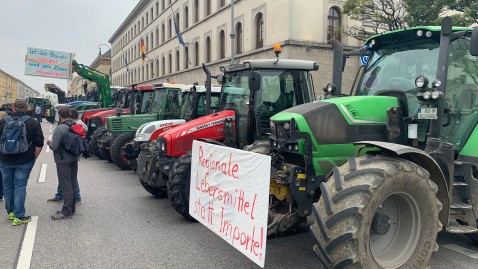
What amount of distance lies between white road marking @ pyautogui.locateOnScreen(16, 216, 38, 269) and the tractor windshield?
4.34 m

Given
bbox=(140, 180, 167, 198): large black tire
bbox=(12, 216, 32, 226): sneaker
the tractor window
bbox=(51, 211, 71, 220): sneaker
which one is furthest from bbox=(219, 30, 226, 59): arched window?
the tractor window

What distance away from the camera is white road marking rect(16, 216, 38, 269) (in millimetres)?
4559

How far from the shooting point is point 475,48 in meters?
3.80

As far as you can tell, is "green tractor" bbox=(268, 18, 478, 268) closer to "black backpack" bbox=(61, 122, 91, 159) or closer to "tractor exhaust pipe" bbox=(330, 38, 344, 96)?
"tractor exhaust pipe" bbox=(330, 38, 344, 96)

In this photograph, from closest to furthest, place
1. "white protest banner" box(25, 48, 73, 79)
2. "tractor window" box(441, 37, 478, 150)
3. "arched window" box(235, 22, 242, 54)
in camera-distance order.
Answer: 1. "tractor window" box(441, 37, 478, 150)
2. "arched window" box(235, 22, 242, 54)
3. "white protest banner" box(25, 48, 73, 79)

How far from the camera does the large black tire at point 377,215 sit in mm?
3303

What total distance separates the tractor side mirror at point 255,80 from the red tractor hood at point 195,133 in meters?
1.12

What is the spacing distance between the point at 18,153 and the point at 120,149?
5045 millimetres

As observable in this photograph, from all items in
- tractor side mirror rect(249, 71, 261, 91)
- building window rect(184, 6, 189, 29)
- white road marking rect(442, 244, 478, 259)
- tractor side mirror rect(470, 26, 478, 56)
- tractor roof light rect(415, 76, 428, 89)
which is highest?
building window rect(184, 6, 189, 29)

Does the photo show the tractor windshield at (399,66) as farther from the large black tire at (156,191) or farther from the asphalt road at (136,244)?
the large black tire at (156,191)

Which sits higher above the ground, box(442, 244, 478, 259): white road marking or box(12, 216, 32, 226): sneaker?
box(442, 244, 478, 259): white road marking

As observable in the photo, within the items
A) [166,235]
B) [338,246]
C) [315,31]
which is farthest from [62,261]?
[315,31]

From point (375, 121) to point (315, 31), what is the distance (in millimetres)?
21617

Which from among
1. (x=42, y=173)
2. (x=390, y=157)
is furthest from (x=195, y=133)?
(x=42, y=173)
